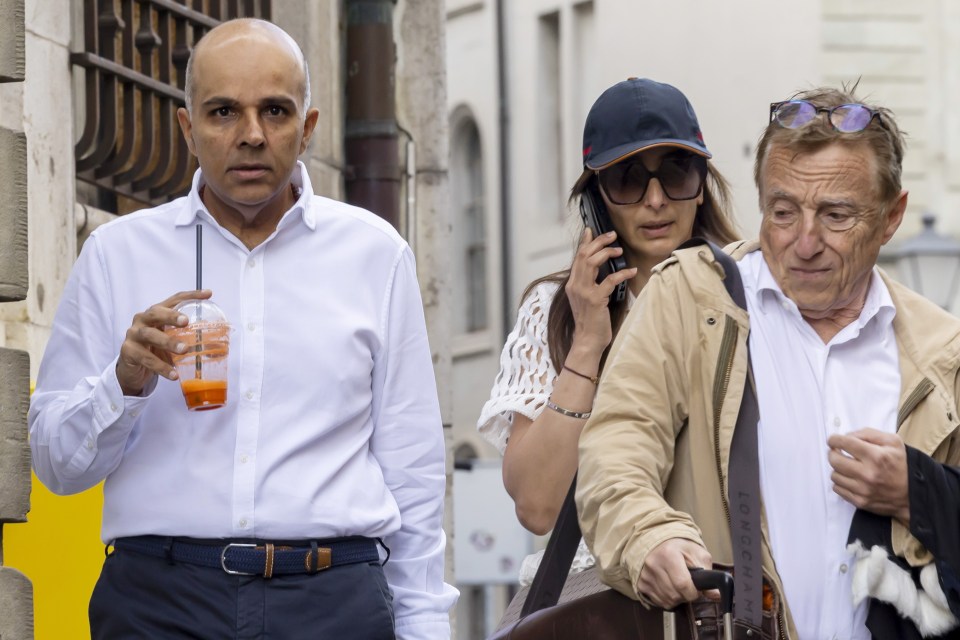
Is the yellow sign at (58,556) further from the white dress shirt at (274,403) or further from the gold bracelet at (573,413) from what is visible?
the gold bracelet at (573,413)

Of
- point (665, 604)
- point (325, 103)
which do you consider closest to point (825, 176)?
point (665, 604)

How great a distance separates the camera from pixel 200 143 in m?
5.20

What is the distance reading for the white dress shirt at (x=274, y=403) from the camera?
5.02m

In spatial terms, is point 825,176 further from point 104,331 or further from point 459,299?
point 459,299

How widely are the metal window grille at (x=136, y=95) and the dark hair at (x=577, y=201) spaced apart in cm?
289

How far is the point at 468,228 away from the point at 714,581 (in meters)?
28.7

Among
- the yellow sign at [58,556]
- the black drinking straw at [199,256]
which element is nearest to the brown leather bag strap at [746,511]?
the black drinking straw at [199,256]

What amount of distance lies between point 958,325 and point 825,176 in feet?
1.31

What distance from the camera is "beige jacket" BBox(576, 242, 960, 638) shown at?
185 inches

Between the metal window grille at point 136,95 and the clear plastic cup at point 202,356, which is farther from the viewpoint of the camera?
the metal window grille at point 136,95

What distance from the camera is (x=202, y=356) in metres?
4.85

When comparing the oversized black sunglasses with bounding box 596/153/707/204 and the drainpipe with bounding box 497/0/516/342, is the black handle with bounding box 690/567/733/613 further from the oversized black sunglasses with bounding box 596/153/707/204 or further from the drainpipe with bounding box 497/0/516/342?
the drainpipe with bounding box 497/0/516/342

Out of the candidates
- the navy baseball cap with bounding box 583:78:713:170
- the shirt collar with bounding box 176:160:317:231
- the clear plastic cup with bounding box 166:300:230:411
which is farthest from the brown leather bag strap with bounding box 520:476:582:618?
the navy baseball cap with bounding box 583:78:713:170

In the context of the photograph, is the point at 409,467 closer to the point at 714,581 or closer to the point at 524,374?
the point at 524,374
